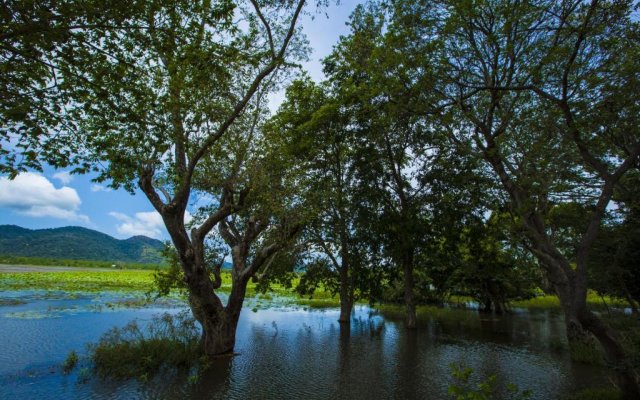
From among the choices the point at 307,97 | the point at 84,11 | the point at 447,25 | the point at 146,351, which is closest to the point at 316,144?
the point at 307,97

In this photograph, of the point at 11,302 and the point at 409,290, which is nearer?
the point at 409,290

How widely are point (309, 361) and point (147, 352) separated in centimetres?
616

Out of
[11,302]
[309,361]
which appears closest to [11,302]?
[11,302]

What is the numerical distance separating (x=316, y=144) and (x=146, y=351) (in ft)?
54.5

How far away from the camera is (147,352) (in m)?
13.1

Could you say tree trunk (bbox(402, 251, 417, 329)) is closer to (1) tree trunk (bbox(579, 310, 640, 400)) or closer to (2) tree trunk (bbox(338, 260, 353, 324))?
(2) tree trunk (bbox(338, 260, 353, 324))

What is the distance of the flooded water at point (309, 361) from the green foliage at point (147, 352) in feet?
2.17

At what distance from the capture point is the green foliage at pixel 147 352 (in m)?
12.1

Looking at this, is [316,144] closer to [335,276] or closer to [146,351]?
[335,276]

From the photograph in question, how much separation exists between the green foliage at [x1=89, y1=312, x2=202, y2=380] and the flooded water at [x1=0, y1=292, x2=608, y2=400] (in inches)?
26.1

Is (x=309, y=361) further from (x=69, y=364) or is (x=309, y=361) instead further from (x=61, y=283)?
(x=61, y=283)

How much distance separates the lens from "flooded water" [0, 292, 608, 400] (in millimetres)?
11023

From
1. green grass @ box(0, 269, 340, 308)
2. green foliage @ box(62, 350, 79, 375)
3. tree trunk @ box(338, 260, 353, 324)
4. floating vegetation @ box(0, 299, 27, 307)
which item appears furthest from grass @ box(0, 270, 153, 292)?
green foliage @ box(62, 350, 79, 375)

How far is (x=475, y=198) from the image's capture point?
2302 cm
